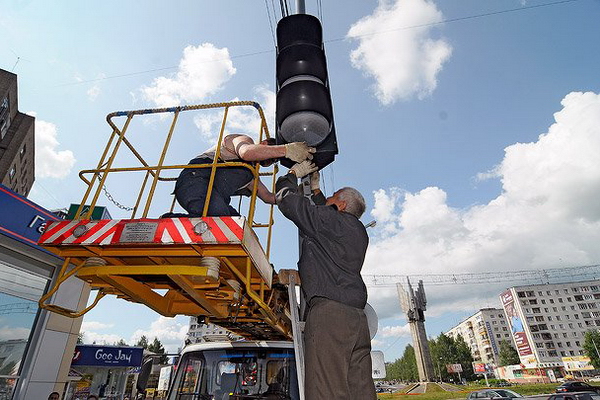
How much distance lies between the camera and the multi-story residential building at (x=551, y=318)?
2899 inches

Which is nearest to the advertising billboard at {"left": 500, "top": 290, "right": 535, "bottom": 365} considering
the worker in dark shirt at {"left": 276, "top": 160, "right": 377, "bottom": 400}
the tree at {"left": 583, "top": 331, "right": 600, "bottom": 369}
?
the tree at {"left": 583, "top": 331, "right": 600, "bottom": 369}

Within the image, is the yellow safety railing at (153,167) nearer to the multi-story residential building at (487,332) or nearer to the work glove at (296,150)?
the work glove at (296,150)

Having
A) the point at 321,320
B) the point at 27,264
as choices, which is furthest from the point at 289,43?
the point at 27,264

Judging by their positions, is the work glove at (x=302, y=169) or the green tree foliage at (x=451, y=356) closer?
the work glove at (x=302, y=169)

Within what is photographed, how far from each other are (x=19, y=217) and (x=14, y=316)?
2206 millimetres

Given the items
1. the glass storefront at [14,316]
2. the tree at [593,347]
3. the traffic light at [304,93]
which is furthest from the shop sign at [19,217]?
the tree at [593,347]

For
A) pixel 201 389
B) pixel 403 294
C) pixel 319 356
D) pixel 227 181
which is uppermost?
pixel 403 294

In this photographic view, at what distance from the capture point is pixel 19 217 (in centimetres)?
591

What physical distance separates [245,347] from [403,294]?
6163 centimetres

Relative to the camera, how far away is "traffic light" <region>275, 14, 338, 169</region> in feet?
9.15

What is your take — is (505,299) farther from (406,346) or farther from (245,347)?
(245,347)

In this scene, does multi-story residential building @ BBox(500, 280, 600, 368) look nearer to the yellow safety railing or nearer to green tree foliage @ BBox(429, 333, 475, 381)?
green tree foliage @ BBox(429, 333, 475, 381)

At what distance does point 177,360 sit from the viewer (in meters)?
4.22

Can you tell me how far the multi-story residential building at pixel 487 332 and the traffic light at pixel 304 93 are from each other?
10790 cm
